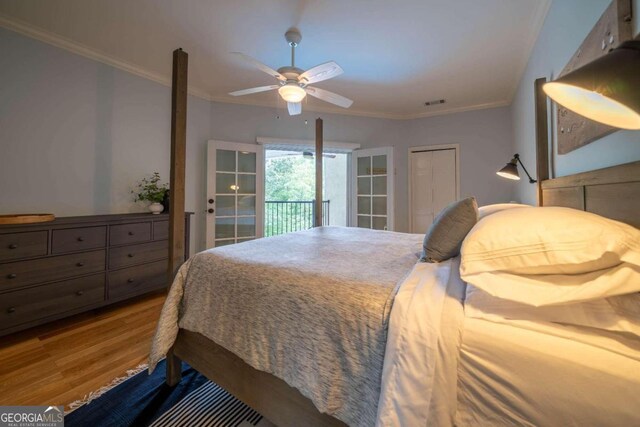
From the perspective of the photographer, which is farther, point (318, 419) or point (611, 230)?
point (318, 419)

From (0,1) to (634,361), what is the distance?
13.0ft

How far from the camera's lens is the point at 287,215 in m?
6.13

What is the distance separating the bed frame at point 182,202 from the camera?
0.87 meters

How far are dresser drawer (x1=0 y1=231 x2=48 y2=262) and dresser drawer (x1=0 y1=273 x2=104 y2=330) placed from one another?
262 millimetres

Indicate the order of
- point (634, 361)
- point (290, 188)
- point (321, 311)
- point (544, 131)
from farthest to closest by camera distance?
point (290, 188) → point (544, 131) → point (321, 311) → point (634, 361)

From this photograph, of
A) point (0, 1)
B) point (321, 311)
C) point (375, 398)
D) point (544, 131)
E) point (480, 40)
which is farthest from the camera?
point (480, 40)

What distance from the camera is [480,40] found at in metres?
2.27

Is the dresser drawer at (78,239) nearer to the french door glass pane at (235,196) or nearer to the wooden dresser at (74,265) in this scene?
the wooden dresser at (74,265)

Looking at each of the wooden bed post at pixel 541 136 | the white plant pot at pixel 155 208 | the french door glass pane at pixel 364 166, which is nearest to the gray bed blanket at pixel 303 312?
the wooden bed post at pixel 541 136

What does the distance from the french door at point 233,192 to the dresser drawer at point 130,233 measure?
91 cm

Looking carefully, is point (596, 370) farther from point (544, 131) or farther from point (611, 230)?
point (544, 131)

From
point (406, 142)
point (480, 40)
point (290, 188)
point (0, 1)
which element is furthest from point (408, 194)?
point (290, 188)

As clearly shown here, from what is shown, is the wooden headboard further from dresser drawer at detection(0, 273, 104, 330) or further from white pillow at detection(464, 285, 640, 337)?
dresser drawer at detection(0, 273, 104, 330)

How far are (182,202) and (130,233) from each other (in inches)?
54.5
